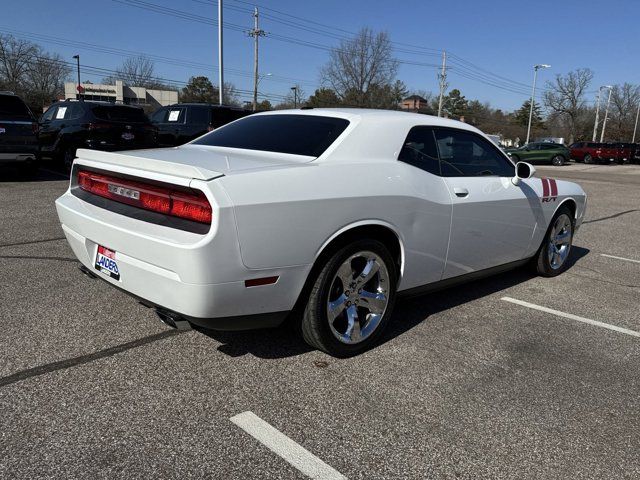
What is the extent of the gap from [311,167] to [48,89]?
7397cm

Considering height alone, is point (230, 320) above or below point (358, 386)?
above

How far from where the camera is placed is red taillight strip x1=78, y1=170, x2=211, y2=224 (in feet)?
8.83

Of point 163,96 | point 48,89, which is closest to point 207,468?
point 48,89

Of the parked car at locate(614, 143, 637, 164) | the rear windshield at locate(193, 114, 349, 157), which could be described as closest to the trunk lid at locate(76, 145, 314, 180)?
the rear windshield at locate(193, 114, 349, 157)

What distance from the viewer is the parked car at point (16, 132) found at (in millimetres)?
10242

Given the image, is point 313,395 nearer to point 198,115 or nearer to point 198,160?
point 198,160

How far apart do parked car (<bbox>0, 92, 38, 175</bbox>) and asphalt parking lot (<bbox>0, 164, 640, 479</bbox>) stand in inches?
271

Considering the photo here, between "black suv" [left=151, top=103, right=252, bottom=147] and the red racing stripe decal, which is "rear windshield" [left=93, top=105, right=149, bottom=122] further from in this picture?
the red racing stripe decal

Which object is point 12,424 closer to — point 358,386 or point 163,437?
point 163,437

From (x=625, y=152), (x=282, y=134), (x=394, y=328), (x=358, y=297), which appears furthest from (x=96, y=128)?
(x=625, y=152)

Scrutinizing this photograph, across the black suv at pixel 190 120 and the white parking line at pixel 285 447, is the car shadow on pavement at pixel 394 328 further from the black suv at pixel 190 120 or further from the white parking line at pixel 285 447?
the black suv at pixel 190 120

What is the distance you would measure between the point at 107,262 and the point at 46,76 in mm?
72810

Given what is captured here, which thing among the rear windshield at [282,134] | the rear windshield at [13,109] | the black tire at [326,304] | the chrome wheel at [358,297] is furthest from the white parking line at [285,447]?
the rear windshield at [13,109]

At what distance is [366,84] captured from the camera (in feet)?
172
